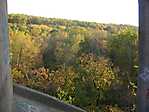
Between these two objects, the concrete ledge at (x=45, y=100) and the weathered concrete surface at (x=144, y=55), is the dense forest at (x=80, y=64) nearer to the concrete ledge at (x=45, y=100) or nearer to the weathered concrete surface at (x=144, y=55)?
the concrete ledge at (x=45, y=100)

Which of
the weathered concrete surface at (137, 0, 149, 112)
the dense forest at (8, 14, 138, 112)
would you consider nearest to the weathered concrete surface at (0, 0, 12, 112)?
the weathered concrete surface at (137, 0, 149, 112)

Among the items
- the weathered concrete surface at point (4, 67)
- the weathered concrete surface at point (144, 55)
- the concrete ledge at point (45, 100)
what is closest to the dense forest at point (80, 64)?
the concrete ledge at point (45, 100)

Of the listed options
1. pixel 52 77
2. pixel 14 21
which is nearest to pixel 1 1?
pixel 52 77

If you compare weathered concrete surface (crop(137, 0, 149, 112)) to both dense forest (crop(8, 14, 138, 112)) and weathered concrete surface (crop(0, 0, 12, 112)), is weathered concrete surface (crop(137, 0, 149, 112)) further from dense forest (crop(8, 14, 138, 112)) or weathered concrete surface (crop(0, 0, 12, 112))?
dense forest (crop(8, 14, 138, 112))

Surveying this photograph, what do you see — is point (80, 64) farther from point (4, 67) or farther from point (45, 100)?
point (4, 67)

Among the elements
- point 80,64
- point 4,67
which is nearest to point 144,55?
point 4,67

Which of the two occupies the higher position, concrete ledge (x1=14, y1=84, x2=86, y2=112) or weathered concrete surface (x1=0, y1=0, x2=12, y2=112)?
weathered concrete surface (x1=0, y1=0, x2=12, y2=112)

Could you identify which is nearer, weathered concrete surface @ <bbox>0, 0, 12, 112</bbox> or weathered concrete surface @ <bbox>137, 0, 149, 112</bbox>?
weathered concrete surface @ <bbox>137, 0, 149, 112</bbox>
